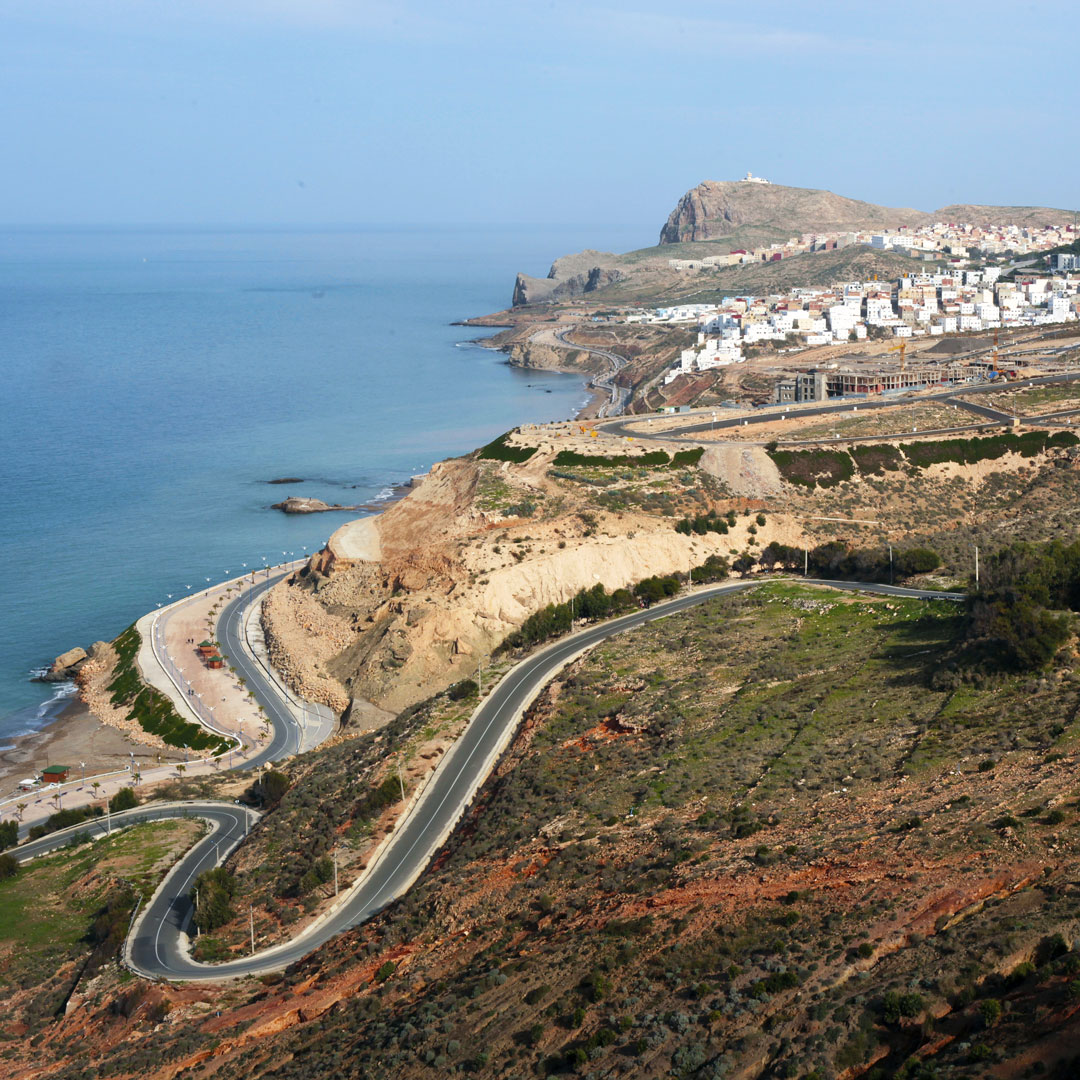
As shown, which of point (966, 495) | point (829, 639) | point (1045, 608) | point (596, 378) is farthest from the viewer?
point (596, 378)

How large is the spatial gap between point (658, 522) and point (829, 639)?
52.3 ft

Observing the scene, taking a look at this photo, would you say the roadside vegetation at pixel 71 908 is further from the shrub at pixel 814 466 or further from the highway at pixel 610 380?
the highway at pixel 610 380

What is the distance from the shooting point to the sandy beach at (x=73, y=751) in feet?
149

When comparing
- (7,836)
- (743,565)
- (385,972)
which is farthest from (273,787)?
(743,565)

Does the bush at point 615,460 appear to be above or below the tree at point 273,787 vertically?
above

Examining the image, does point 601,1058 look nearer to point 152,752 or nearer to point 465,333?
point 152,752

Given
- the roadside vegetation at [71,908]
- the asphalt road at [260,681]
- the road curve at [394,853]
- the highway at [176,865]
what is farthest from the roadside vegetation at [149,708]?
the roadside vegetation at [71,908]

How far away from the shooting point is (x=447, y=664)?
152 feet

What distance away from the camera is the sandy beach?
149 feet

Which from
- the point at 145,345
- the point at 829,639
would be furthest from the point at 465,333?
the point at 829,639

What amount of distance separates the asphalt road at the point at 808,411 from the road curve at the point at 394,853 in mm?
24075

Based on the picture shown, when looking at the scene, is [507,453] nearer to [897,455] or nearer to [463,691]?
[897,455]

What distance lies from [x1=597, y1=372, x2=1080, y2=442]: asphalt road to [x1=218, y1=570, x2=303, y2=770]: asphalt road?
1992 centimetres

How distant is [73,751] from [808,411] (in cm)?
4352
